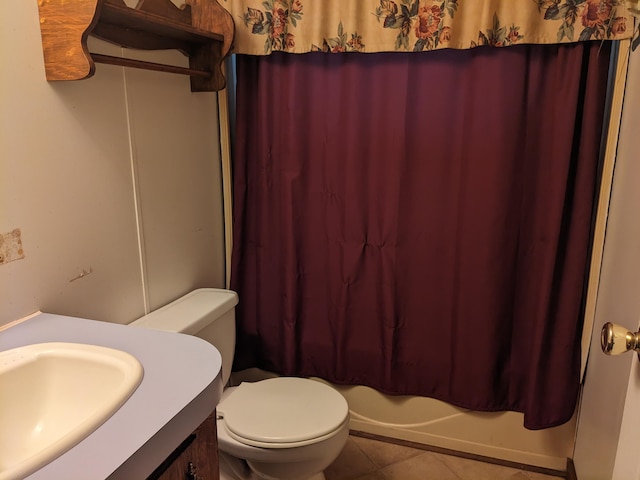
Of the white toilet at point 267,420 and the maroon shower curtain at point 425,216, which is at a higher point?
Answer: the maroon shower curtain at point 425,216

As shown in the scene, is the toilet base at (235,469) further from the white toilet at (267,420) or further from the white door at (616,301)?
the white door at (616,301)

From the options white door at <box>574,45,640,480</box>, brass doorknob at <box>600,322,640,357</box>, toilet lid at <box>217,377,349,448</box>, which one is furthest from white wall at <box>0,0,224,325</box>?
white door at <box>574,45,640,480</box>

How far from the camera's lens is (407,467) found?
2033 mm

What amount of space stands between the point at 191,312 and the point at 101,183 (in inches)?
20.0

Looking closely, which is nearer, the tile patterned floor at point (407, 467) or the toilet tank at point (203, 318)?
the toilet tank at point (203, 318)

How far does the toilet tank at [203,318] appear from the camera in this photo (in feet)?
5.31

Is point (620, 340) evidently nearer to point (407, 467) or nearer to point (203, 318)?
point (203, 318)

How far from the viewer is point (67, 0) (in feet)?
4.04

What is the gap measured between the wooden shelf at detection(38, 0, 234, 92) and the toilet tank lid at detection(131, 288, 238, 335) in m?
0.74

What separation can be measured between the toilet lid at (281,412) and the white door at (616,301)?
763mm

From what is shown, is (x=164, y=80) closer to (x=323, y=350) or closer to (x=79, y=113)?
(x=79, y=113)

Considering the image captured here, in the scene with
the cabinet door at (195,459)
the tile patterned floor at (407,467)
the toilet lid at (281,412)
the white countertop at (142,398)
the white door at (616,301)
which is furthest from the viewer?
the tile patterned floor at (407,467)

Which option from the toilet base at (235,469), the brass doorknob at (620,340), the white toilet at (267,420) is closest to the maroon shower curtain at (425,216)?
the white toilet at (267,420)

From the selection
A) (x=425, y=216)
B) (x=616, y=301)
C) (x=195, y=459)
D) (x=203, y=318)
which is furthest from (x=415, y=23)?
(x=195, y=459)
